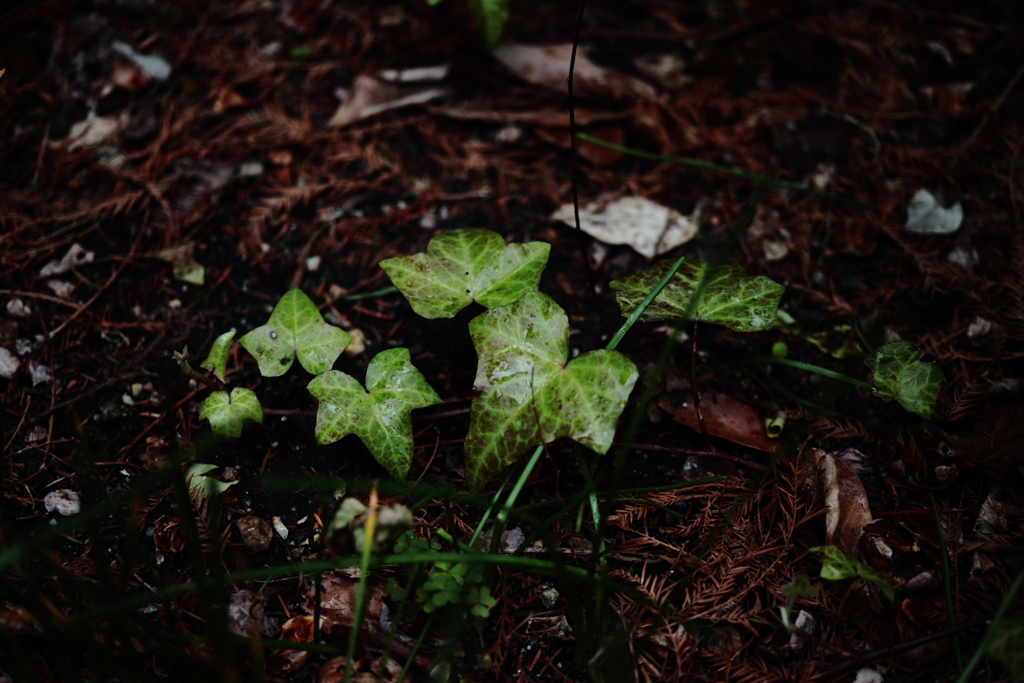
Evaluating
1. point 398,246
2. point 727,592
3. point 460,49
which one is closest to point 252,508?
point 398,246

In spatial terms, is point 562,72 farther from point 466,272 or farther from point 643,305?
point 643,305

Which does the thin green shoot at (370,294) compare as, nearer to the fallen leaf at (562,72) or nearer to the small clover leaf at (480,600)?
the small clover leaf at (480,600)

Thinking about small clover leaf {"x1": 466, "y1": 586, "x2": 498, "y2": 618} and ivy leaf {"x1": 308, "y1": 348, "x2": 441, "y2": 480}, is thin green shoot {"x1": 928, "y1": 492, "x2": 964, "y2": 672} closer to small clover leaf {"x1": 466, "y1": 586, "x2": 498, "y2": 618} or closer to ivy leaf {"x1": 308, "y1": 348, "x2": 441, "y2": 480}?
small clover leaf {"x1": 466, "y1": 586, "x2": 498, "y2": 618}

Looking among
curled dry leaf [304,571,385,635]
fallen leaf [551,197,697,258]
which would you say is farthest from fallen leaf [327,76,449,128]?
curled dry leaf [304,571,385,635]

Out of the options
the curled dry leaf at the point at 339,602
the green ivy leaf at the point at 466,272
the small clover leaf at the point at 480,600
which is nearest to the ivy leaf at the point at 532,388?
the green ivy leaf at the point at 466,272

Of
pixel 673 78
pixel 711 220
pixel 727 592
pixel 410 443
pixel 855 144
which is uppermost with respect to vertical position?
pixel 673 78

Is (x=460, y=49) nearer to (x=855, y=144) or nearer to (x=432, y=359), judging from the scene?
(x=432, y=359)
